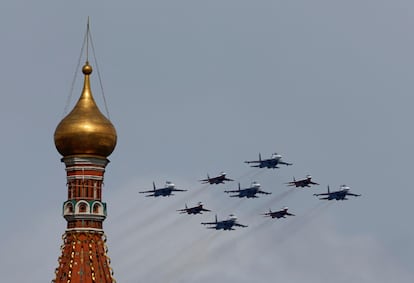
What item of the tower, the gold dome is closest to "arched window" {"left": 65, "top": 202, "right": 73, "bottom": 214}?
the tower

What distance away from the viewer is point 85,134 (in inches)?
5251

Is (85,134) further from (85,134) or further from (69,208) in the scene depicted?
(69,208)

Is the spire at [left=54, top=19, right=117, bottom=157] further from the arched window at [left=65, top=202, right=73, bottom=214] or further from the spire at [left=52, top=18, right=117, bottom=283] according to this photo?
the arched window at [left=65, top=202, right=73, bottom=214]

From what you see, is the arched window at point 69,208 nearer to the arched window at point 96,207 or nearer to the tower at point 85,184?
the tower at point 85,184

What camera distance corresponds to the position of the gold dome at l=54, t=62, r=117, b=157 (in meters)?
134

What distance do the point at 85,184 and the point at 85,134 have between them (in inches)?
152

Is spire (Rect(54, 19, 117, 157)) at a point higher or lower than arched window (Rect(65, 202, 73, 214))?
higher

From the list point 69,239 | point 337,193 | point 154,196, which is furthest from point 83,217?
point 337,193

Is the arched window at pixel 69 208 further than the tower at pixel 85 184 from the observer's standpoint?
Yes

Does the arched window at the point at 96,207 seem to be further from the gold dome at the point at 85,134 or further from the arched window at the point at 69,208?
the gold dome at the point at 85,134

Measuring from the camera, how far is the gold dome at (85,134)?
133500mm

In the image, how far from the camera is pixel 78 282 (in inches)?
5157

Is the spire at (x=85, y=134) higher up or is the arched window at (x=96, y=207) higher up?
the spire at (x=85, y=134)

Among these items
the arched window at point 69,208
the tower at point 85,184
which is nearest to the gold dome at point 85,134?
the tower at point 85,184
